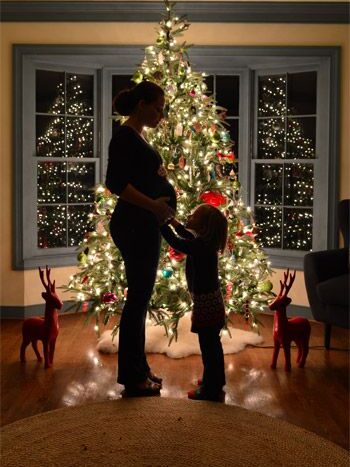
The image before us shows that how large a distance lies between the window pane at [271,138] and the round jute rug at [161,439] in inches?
131

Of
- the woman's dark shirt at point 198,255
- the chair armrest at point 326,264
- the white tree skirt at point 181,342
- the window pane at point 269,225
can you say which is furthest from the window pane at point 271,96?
the woman's dark shirt at point 198,255

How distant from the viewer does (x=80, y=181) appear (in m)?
6.66

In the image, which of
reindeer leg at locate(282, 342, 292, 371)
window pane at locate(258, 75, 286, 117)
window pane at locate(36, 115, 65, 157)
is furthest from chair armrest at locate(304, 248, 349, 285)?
window pane at locate(36, 115, 65, 157)

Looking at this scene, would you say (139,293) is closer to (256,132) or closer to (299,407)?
(299,407)

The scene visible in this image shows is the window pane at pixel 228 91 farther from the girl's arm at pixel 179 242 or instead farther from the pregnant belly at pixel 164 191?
the girl's arm at pixel 179 242

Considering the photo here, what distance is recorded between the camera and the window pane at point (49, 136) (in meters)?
6.44

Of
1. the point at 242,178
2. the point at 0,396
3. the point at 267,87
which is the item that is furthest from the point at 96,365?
the point at 267,87

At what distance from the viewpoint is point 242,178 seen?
6605mm

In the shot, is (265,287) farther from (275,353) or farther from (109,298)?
(109,298)

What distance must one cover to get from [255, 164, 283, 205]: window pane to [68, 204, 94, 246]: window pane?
1501 mm

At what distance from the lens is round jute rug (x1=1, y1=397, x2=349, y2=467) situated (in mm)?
2988

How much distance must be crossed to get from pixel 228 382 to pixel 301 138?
284 cm

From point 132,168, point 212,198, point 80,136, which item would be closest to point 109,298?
point 212,198

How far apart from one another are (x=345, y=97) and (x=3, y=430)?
4.11 metres
